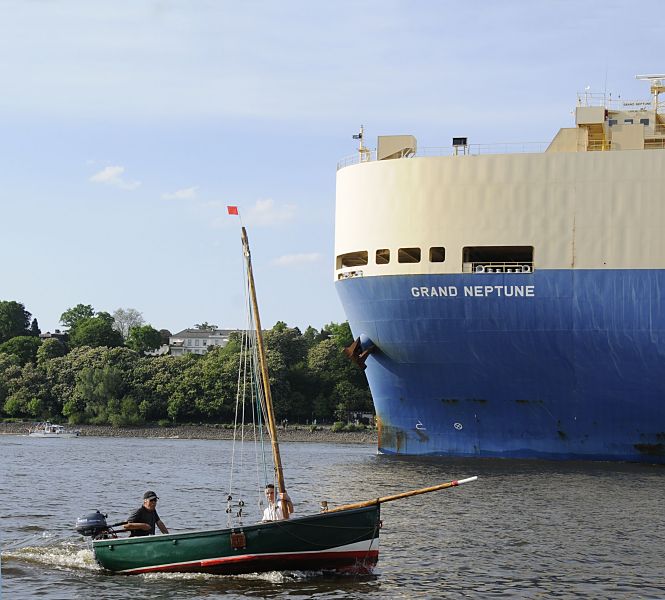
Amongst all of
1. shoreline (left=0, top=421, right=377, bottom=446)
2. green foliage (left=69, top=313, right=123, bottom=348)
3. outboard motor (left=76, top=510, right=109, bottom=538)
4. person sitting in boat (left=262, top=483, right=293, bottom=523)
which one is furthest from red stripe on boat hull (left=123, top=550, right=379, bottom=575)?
green foliage (left=69, top=313, right=123, bottom=348)

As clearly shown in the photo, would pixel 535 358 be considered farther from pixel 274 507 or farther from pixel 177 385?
pixel 177 385

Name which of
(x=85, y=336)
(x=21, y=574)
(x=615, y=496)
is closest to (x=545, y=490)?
(x=615, y=496)

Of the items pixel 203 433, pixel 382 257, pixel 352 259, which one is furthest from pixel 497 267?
pixel 203 433

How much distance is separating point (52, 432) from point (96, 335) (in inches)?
1685

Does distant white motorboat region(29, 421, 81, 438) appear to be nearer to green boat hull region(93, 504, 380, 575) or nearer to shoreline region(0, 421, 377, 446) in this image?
shoreline region(0, 421, 377, 446)

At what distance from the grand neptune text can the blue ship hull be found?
0.13 ft

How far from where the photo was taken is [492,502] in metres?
Answer: 34.8

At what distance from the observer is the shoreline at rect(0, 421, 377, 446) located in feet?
328

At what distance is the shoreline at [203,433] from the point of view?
99.9 m

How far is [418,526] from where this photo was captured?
30422 mm

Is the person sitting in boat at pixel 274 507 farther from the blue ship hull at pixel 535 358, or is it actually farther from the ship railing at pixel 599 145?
the ship railing at pixel 599 145

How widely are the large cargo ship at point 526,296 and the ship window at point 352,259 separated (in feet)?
5.73

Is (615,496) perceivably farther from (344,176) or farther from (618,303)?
(344,176)

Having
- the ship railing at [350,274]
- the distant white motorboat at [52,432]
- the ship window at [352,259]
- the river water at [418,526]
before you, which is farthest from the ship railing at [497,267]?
the distant white motorboat at [52,432]
